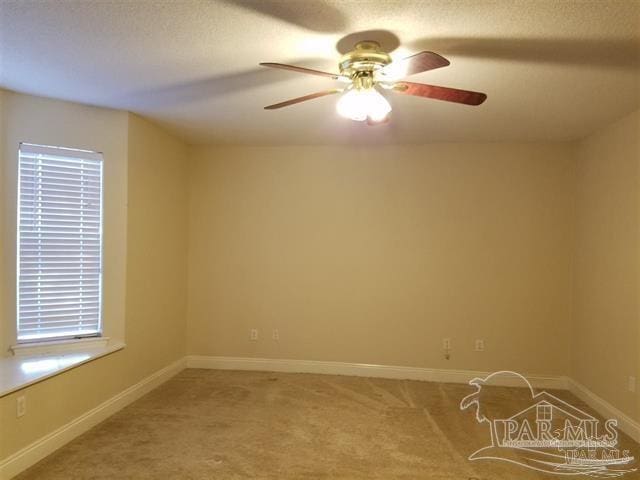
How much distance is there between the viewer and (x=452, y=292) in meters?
3.97

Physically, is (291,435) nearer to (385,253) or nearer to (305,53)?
(385,253)

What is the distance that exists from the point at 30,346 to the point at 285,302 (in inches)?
87.3

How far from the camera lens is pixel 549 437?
2822 mm

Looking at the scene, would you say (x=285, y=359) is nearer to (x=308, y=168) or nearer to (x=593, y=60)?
(x=308, y=168)

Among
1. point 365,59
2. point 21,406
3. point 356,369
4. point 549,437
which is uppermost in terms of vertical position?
point 365,59

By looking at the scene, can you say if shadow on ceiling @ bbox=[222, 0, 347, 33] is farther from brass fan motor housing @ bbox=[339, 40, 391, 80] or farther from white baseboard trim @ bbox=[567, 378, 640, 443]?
white baseboard trim @ bbox=[567, 378, 640, 443]

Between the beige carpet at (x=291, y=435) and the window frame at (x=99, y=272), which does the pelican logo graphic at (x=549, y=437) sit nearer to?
the beige carpet at (x=291, y=435)

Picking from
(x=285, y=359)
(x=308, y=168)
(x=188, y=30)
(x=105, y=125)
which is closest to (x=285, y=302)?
(x=285, y=359)

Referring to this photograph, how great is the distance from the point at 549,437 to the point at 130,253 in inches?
141

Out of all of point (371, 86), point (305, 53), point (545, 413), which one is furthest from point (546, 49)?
point (545, 413)

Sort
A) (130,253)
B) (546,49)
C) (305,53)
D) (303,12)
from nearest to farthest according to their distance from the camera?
(303,12)
(546,49)
(305,53)
(130,253)

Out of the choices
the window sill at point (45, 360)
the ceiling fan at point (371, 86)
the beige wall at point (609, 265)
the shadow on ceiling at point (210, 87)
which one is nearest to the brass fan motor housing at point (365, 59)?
the ceiling fan at point (371, 86)

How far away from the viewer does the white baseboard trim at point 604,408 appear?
9.32 ft

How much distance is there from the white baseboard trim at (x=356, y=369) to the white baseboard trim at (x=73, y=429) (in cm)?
59
